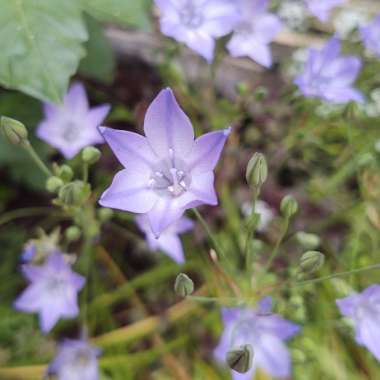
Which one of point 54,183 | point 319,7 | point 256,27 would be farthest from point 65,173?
point 319,7

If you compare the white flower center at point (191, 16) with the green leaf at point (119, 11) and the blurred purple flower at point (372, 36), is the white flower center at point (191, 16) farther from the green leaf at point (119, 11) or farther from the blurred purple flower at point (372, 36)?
the blurred purple flower at point (372, 36)

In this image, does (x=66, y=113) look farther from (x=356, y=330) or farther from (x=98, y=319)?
(x=356, y=330)

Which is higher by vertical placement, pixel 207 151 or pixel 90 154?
pixel 90 154

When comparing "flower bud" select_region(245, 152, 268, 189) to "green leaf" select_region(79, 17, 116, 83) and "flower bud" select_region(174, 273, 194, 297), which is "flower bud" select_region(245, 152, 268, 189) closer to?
"flower bud" select_region(174, 273, 194, 297)


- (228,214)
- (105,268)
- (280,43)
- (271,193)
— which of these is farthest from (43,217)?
(280,43)

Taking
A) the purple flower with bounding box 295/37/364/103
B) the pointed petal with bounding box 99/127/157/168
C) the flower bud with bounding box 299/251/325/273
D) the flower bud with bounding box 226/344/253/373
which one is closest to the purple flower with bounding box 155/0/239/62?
the purple flower with bounding box 295/37/364/103

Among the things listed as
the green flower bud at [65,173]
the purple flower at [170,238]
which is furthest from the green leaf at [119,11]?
the purple flower at [170,238]

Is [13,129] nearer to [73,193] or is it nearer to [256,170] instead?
[73,193]
